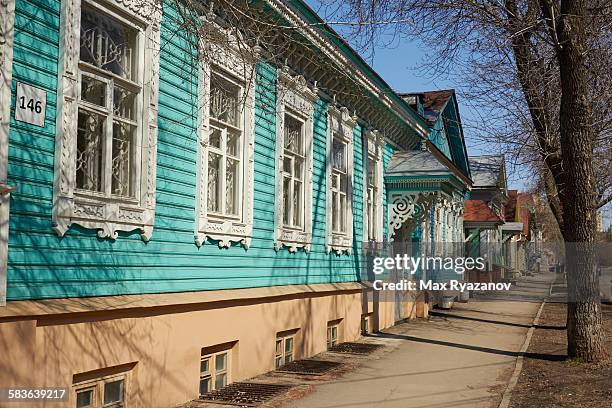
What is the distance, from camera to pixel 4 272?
5.55m

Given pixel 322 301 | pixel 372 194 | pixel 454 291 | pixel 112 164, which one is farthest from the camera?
pixel 454 291

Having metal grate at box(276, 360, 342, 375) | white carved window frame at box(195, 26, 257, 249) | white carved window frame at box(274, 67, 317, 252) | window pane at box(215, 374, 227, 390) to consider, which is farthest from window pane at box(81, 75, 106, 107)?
metal grate at box(276, 360, 342, 375)

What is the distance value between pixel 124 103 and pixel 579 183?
308 inches

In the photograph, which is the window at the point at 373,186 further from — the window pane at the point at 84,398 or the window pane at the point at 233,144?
the window pane at the point at 84,398

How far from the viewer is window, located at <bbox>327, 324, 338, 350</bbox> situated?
13469 mm

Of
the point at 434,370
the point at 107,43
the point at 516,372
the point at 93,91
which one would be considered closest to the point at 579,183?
the point at 516,372

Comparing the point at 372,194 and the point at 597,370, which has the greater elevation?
the point at 372,194

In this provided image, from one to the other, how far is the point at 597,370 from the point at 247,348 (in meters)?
5.59

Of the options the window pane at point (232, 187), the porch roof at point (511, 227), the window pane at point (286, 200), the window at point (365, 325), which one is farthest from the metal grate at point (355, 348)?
the porch roof at point (511, 227)

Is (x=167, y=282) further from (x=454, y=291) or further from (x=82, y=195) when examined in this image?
(x=454, y=291)

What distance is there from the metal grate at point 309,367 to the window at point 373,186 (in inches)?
184

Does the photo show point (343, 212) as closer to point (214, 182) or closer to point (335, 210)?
point (335, 210)

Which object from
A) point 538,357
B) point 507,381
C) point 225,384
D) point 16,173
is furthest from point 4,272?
point 538,357

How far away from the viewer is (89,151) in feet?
21.9
